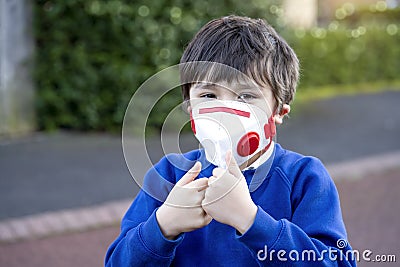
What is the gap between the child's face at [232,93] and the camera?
1646 millimetres

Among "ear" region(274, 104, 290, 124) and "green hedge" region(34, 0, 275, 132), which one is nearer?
"ear" region(274, 104, 290, 124)

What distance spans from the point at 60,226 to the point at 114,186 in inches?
43.6

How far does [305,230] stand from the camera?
1.67m

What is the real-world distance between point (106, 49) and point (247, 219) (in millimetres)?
6671

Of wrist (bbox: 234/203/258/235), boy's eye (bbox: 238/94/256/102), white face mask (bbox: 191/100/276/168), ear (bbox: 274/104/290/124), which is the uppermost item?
boy's eye (bbox: 238/94/256/102)

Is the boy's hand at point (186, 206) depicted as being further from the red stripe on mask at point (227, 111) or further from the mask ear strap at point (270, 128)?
the mask ear strap at point (270, 128)

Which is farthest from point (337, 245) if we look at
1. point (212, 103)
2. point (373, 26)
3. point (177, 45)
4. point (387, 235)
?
point (373, 26)

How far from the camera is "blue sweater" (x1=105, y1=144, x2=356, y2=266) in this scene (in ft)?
5.24

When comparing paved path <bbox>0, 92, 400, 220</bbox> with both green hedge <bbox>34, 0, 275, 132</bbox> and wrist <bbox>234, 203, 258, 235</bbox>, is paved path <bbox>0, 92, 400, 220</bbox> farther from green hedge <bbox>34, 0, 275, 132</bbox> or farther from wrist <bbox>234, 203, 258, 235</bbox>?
wrist <bbox>234, 203, 258, 235</bbox>

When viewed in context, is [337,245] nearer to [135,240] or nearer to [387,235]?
[135,240]

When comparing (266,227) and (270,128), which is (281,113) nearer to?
(270,128)

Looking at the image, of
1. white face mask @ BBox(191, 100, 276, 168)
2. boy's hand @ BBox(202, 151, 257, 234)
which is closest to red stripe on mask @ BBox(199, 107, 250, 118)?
white face mask @ BBox(191, 100, 276, 168)

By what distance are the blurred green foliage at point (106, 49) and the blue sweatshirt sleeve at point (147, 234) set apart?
588 centimetres

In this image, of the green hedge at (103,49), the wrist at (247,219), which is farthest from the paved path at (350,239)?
the wrist at (247,219)
